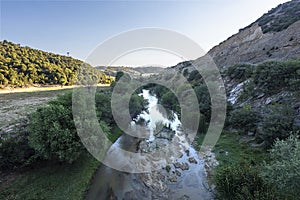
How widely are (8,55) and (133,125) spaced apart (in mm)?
64015

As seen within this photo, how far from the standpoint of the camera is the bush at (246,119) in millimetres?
19953

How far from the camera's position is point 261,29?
180ft

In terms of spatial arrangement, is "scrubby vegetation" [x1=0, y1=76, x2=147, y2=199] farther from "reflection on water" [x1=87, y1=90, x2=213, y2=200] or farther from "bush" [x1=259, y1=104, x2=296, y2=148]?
"bush" [x1=259, y1=104, x2=296, y2=148]

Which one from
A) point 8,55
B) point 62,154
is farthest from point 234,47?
point 8,55

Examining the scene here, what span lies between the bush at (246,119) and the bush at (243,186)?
12238 mm

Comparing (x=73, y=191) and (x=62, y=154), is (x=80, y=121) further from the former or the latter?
(x=73, y=191)

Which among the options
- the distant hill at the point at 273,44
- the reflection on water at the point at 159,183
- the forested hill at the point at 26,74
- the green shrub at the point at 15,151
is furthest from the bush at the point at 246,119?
the forested hill at the point at 26,74

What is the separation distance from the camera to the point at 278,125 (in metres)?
14.9

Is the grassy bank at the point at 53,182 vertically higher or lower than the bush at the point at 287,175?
higher

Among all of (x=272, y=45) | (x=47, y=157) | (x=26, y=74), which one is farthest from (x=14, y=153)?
(x=272, y=45)

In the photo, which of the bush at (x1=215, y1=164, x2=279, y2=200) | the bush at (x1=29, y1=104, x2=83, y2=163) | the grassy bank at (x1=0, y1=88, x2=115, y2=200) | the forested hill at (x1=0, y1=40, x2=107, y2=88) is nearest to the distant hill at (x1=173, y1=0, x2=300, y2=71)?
the bush at (x1=215, y1=164, x2=279, y2=200)

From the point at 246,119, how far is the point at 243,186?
1384 cm

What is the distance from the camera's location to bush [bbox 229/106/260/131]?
19953 mm

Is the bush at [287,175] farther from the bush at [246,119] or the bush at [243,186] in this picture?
the bush at [246,119]
